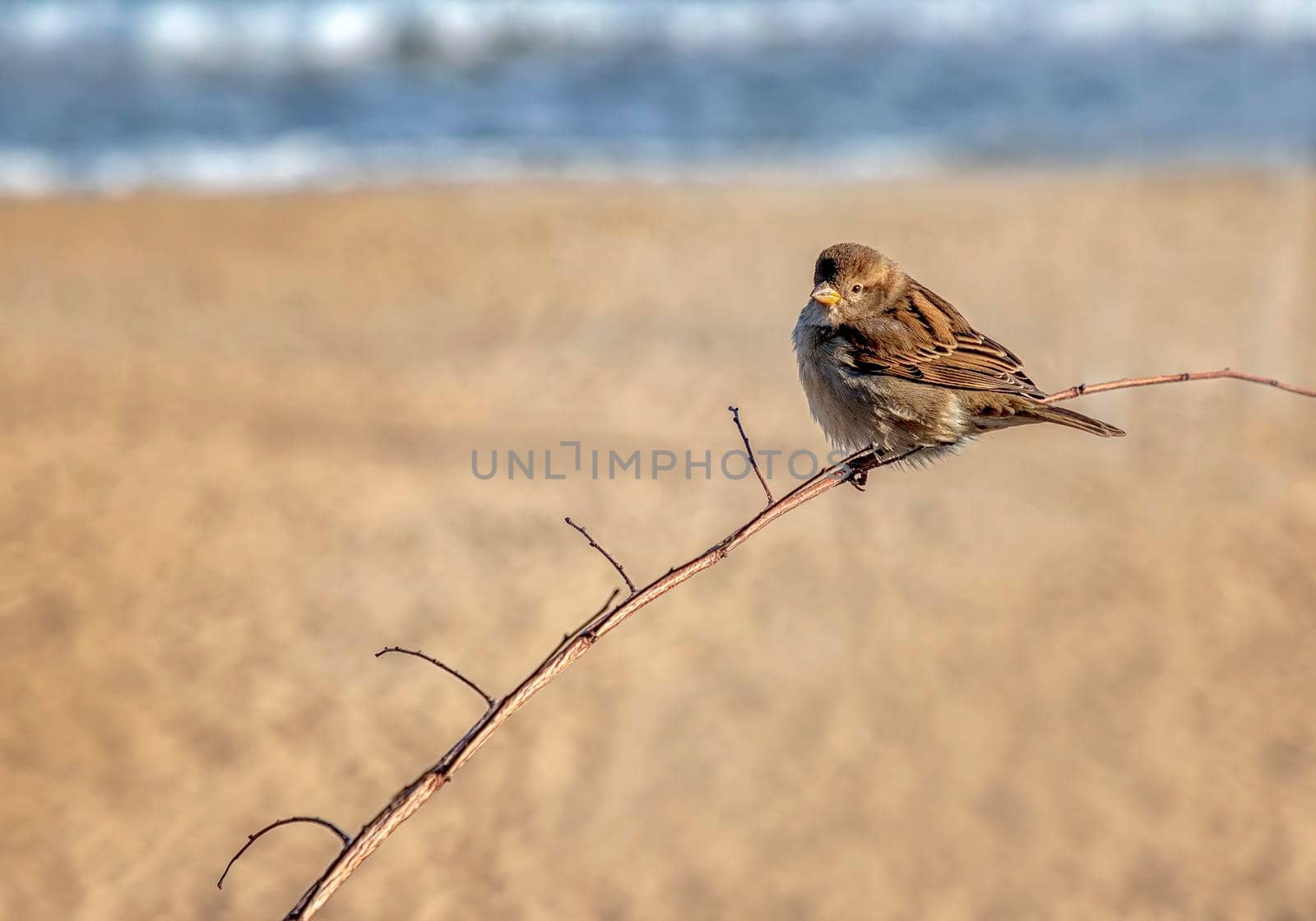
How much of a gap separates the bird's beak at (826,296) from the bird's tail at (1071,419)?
2.61 feet

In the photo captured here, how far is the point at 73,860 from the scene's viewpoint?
9.69 m

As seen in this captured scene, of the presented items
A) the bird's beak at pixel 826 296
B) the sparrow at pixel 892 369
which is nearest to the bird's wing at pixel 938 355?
the sparrow at pixel 892 369

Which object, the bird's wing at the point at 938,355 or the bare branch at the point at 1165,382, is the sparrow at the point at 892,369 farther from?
the bare branch at the point at 1165,382

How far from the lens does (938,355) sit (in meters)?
4.89

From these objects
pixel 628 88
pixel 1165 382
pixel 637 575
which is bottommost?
pixel 637 575

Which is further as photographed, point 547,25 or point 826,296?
point 547,25

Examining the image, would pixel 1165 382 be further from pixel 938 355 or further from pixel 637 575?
pixel 637 575

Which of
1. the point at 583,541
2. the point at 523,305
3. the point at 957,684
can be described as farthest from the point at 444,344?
the point at 957,684

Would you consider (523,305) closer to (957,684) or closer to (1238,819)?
(957,684)

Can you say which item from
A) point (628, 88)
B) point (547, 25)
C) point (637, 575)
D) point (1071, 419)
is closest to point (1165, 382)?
point (1071, 419)

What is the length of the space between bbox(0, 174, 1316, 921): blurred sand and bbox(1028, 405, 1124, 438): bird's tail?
20.0ft

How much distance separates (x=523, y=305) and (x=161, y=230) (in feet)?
16.4

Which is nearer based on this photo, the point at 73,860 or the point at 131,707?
the point at 73,860

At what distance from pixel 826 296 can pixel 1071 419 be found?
981 mm
